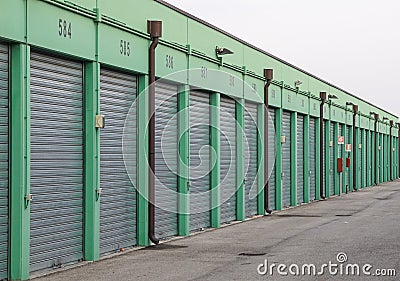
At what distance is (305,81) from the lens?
3359 cm

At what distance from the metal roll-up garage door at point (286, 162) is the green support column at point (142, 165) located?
1283cm

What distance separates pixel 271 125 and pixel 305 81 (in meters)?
6.28

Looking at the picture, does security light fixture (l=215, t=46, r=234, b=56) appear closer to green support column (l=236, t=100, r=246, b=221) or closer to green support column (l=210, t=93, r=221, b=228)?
green support column (l=210, t=93, r=221, b=228)

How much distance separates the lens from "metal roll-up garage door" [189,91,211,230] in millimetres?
20109

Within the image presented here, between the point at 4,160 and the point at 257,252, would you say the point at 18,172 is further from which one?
the point at 257,252

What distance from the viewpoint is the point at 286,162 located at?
30.0m

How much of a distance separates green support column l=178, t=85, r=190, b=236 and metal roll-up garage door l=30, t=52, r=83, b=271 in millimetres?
4964

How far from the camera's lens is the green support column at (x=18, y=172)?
1188 cm

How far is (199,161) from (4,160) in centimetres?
918

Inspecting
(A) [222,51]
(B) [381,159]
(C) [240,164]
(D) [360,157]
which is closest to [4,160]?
(A) [222,51]

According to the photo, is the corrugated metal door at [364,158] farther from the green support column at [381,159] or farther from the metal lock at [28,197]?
the metal lock at [28,197]

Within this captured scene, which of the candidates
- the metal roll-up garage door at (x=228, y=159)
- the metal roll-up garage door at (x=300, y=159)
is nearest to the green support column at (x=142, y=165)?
the metal roll-up garage door at (x=228, y=159)

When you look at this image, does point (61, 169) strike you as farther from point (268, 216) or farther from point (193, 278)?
point (268, 216)

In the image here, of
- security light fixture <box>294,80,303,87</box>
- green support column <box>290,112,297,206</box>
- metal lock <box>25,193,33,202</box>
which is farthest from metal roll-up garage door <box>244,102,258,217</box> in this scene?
metal lock <box>25,193,33,202</box>
